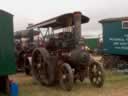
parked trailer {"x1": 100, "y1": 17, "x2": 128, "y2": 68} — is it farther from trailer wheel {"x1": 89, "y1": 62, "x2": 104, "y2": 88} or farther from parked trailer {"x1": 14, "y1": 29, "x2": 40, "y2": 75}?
trailer wheel {"x1": 89, "y1": 62, "x2": 104, "y2": 88}

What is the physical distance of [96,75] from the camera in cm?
1194

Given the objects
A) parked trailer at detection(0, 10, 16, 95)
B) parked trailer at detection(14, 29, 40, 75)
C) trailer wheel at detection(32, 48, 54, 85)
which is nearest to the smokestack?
trailer wheel at detection(32, 48, 54, 85)

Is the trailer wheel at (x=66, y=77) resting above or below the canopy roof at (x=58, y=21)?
below

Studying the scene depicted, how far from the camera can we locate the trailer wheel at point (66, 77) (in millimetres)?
10867

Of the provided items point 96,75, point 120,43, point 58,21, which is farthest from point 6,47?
point 120,43

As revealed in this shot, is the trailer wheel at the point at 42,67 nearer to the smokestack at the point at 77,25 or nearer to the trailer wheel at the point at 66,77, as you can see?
the trailer wheel at the point at 66,77

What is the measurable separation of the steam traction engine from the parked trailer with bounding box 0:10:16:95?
6.10ft

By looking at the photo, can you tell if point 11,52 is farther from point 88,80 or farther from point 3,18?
point 88,80

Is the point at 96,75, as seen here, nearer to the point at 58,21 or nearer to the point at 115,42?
the point at 58,21

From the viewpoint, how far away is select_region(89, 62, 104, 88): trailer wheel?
1169 cm

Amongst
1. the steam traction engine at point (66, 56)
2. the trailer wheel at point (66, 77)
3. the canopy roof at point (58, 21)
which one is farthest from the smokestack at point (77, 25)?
the trailer wheel at point (66, 77)

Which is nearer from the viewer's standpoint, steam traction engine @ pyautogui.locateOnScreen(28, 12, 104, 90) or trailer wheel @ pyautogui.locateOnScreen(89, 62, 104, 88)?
steam traction engine @ pyautogui.locateOnScreen(28, 12, 104, 90)

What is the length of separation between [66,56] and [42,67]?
5.17ft

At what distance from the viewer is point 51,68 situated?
12.2 m
